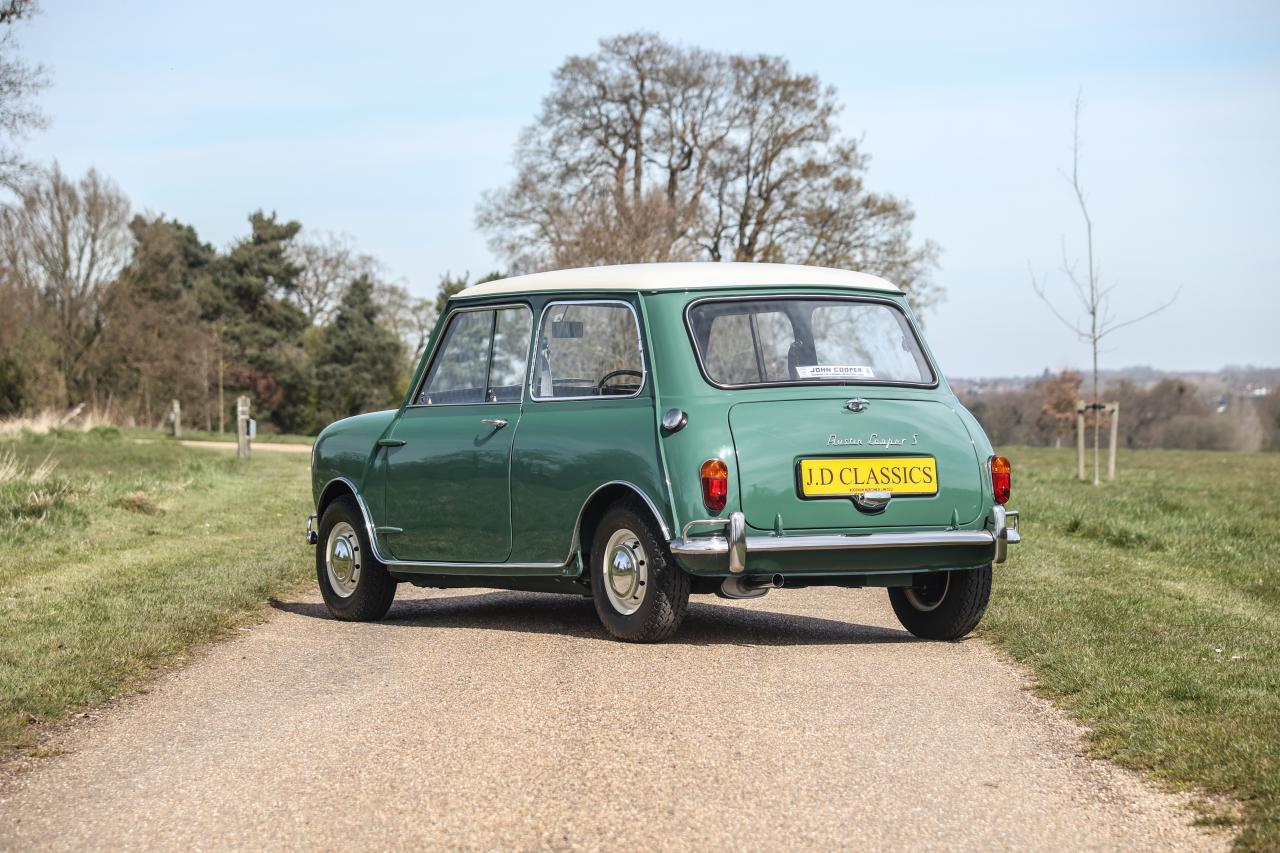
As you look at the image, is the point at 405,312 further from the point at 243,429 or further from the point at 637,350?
the point at 637,350

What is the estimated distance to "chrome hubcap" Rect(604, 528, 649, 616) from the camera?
7453 mm

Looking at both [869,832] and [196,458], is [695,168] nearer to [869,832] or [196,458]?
[196,458]

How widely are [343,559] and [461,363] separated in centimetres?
148

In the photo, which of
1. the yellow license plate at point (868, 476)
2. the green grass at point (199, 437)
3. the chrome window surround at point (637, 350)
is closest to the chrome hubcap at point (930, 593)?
the yellow license plate at point (868, 476)

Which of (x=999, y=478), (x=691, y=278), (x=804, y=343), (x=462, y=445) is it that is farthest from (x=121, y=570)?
(x=999, y=478)

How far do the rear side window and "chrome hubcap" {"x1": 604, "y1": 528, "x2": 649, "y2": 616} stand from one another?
1221 millimetres

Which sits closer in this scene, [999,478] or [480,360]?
[999,478]

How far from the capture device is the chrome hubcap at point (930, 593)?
809 cm

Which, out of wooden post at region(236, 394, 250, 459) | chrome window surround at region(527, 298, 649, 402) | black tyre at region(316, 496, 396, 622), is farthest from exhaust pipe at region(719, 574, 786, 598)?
wooden post at region(236, 394, 250, 459)

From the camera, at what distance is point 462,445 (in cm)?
852

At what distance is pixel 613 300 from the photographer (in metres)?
8.04

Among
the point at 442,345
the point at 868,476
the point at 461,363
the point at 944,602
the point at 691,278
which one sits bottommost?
the point at 944,602

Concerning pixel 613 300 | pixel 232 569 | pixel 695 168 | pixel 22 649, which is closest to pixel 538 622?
pixel 613 300

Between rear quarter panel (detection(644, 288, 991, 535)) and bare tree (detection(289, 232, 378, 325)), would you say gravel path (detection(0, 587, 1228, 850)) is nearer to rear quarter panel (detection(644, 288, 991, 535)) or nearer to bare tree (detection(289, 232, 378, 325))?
rear quarter panel (detection(644, 288, 991, 535))
